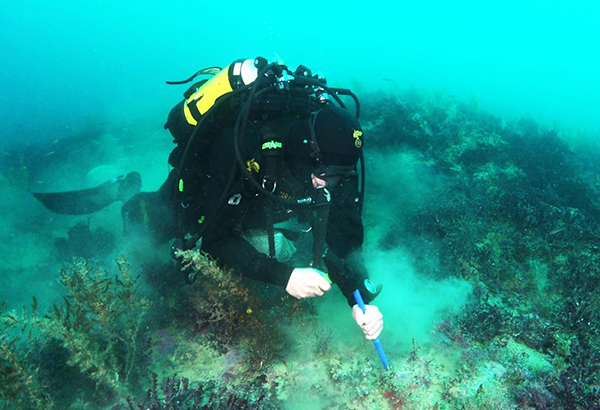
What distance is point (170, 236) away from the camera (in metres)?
5.52

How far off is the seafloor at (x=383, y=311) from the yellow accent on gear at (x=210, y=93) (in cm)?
179

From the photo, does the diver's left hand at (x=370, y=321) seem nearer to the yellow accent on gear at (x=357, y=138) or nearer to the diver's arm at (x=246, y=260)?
the diver's arm at (x=246, y=260)

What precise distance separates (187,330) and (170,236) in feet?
6.93

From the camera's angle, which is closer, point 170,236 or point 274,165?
point 274,165

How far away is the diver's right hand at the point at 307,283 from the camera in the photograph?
2896 millimetres

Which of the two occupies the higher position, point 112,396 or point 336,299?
point 112,396

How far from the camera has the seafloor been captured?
9.61 feet

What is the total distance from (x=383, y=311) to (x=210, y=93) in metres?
3.68

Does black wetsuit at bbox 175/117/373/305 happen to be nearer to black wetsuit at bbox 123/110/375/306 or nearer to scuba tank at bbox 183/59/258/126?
black wetsuit at bbox 123/110/375/306

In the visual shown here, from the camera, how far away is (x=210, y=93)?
366 cm

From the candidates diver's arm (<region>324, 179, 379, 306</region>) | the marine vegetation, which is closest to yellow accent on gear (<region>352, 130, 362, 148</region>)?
diver's arm (<region>324, 179, 379, 306</region>)

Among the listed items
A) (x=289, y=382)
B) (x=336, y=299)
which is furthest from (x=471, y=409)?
(x=336, y=299)

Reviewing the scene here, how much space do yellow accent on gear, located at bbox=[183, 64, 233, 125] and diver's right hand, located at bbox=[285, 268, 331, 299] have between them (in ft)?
7.28

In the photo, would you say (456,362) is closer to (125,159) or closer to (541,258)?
(541,258)
